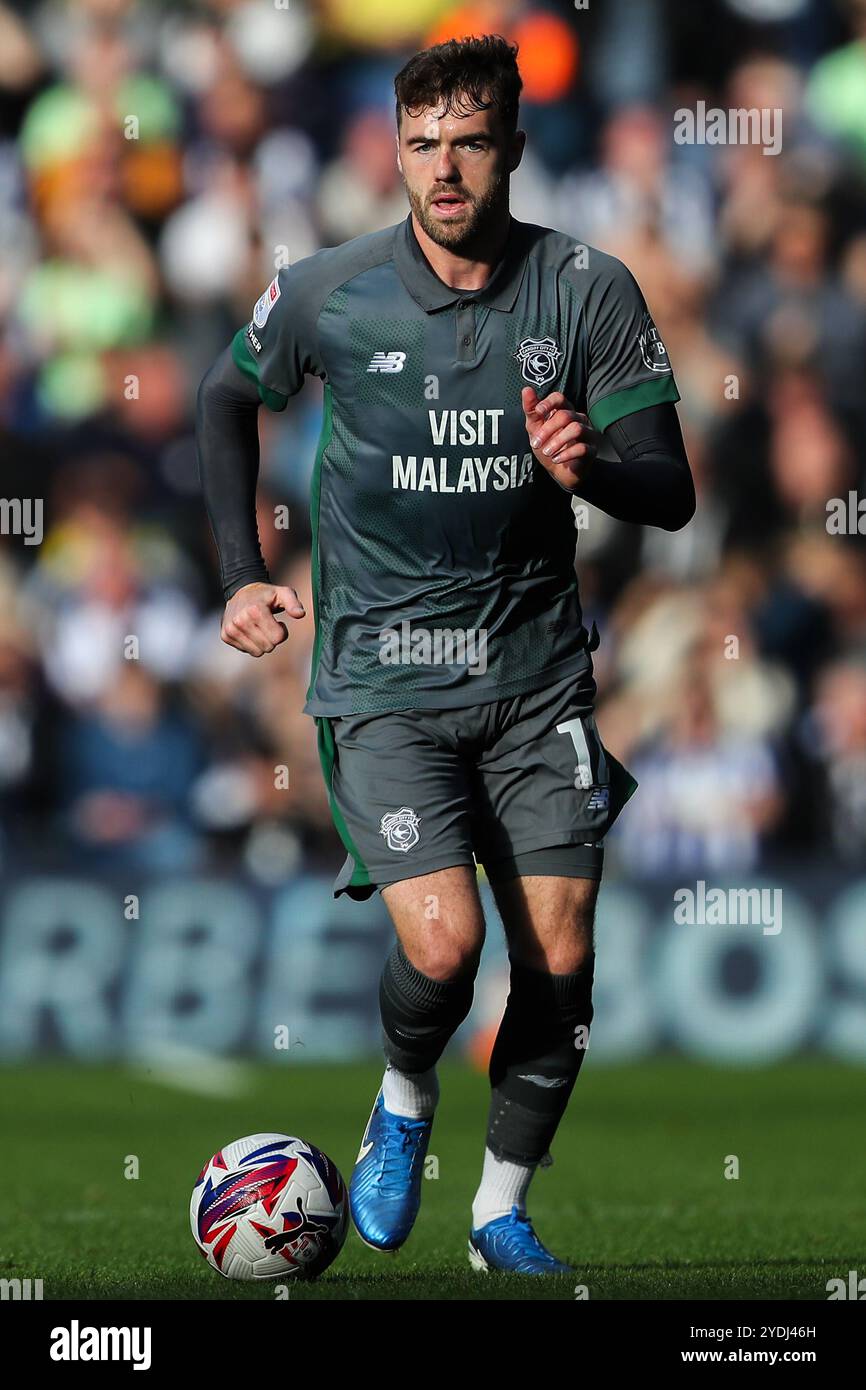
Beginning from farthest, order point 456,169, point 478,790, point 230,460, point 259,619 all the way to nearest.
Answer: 1. point 230,460
2. point 478,790
3. point 259,619
4. point 456,169

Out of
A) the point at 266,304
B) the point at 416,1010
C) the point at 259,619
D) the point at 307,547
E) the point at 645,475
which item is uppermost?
the point at 307,547

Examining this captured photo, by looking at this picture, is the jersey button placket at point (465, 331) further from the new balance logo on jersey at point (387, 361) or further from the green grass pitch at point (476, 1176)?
the green grass pitch at point (476, 1176)

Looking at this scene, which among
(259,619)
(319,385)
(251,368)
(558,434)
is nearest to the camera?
(558,434)

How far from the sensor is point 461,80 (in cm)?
523

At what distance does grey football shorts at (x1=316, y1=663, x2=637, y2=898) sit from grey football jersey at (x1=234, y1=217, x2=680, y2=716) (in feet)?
0.24

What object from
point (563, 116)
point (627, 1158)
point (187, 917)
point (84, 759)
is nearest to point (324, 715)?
point (627, 1158)

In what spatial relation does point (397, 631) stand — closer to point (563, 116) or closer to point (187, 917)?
point (187, 917)

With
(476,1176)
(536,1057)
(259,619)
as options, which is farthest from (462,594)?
(476,1176)

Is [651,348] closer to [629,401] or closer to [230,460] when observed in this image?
[629,401]

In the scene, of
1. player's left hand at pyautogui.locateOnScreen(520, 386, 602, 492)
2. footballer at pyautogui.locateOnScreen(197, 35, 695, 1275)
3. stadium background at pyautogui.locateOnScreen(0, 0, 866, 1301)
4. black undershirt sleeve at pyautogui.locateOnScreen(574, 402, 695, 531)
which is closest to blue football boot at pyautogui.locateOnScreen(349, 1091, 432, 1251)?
footballer at pyautogui.locateOnScreen(197, 35, 695, 1275)

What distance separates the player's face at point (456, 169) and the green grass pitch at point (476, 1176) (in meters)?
2.38

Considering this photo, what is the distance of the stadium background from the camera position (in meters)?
11.4

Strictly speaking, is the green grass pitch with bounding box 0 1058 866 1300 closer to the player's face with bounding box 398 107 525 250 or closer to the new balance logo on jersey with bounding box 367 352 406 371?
the new balance logo on jersey with bounding box 367 352 406 371

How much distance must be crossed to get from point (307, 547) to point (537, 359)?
7.59 meters
